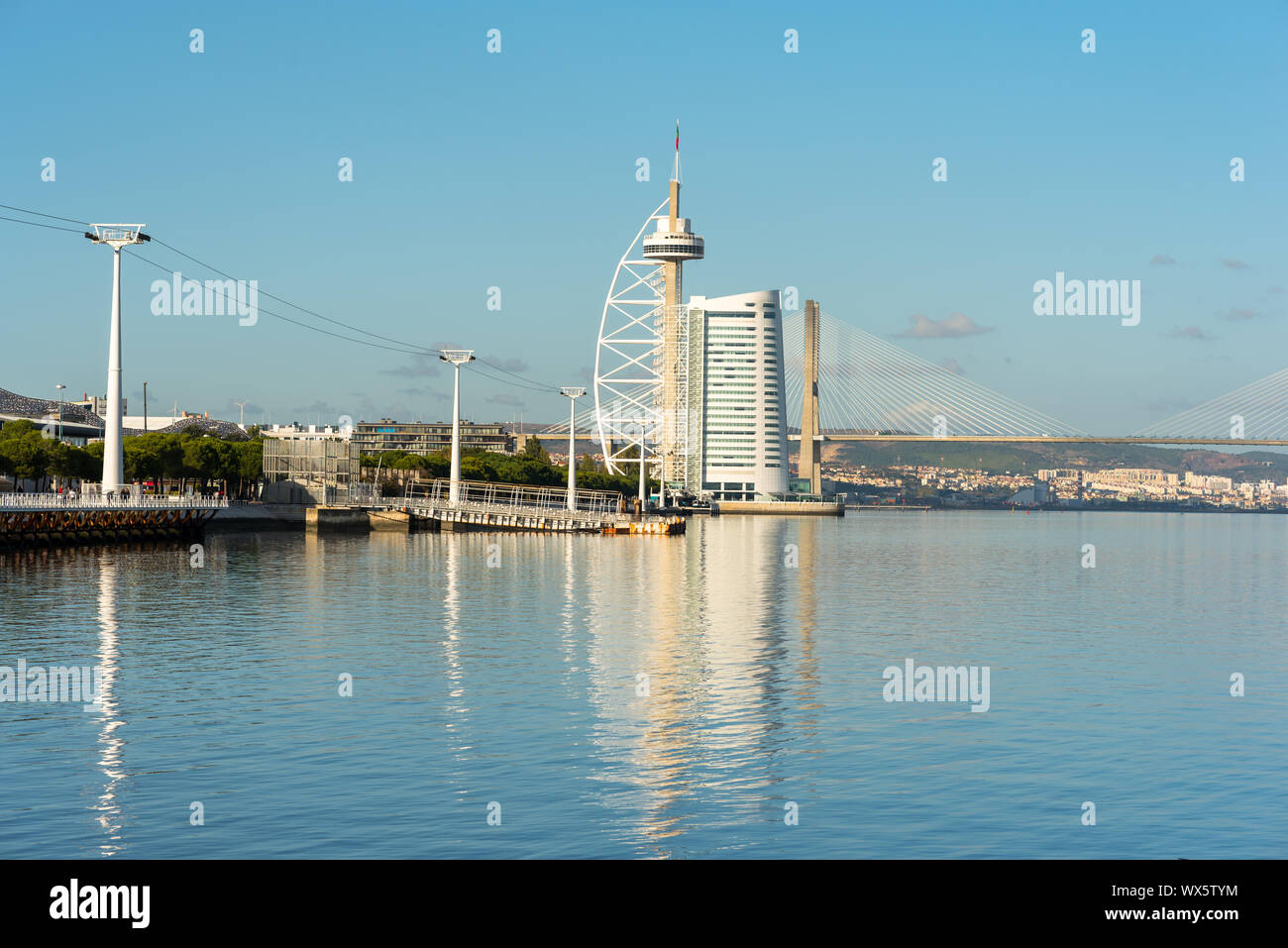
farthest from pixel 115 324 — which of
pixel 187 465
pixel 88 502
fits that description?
pixel 187 465

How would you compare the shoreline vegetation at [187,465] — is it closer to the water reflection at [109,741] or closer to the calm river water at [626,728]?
the calm river water at [626,728]

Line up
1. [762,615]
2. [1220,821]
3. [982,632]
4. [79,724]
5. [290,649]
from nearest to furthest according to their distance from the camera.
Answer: [1220,821], [79,724], [290,649], [982,632], [762,615]

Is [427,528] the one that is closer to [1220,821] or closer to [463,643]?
[463,643]

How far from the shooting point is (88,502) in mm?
86250

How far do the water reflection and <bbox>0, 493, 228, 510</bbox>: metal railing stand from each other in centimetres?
4128

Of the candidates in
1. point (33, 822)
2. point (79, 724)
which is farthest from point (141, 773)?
point (79, 724)

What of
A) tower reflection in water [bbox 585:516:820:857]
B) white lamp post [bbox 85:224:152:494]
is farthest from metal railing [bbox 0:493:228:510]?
tower reflection in water [bbox 585:516:820:857]

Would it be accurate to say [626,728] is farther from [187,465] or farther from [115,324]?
[187,465]

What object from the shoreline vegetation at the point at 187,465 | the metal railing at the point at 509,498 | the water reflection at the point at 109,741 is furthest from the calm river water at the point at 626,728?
the metal railing at the point at 509,498

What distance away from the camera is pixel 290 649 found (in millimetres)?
34219

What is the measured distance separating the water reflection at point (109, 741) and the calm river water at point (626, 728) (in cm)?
9

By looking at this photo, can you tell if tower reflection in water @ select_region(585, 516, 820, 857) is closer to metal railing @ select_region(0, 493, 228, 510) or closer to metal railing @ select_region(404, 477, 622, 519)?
metal railing @ select_region(0, 493, 228, 510)
